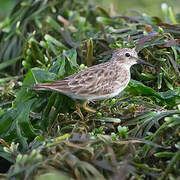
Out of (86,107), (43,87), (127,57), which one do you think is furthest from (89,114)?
(127,57)

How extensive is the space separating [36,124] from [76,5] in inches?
134

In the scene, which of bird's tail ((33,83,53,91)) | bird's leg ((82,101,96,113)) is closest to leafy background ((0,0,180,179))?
bird's leg ((82,101,96,113))

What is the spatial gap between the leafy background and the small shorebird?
4.6 inches

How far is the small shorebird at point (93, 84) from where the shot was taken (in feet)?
13.3

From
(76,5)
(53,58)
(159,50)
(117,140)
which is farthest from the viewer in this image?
(76,5)

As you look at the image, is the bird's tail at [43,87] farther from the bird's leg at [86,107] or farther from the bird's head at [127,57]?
the bird's head at [127,57]

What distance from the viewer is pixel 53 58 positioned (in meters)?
5.26

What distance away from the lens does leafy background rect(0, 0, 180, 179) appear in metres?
3.04

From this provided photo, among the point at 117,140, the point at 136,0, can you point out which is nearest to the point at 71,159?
the point at 117,140

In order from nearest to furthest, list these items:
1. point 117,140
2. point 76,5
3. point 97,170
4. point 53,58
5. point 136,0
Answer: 1. point 97,170
2. point 117,140
3. point 53,58
4. point 76,5
5. point 136,0

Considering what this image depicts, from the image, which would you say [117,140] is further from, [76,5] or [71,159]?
[76,5]

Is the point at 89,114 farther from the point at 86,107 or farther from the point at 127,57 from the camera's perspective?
the point at 127,57

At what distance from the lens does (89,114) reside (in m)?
4.07

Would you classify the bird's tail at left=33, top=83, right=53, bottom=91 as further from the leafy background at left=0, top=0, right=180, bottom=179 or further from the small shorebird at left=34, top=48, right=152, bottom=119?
the leafy background at left=0, top=0, right=180, bottom=179
